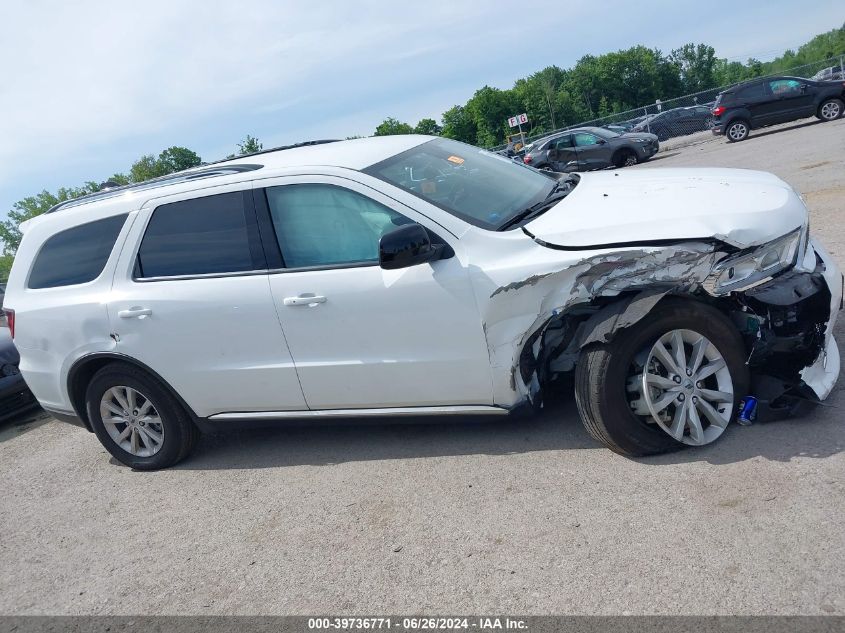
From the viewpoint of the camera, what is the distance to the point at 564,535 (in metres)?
3.18

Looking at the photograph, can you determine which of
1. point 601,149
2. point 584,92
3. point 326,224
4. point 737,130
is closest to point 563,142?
point 601,149

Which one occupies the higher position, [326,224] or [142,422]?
[326,224]

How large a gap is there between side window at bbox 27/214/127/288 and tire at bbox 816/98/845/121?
2063cm

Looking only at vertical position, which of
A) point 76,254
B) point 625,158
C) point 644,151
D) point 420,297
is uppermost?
point 76,254

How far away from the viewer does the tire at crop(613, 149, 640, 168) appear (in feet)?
73.2

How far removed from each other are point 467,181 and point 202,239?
1.73m

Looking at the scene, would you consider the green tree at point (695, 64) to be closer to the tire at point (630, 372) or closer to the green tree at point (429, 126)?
the green tree at point (429, 126)

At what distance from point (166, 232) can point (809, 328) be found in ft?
12.6

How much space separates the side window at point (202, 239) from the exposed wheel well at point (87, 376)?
1.98 feet

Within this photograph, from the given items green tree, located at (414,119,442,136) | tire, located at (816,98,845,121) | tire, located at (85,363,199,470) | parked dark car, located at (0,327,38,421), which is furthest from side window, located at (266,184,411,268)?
green tree, located at (414,119,442,136)

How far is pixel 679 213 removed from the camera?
11.3 feet

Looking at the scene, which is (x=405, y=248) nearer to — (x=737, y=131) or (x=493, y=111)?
(x=737, y=131)

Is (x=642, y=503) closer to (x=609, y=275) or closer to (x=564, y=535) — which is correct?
(x=564, y=535)

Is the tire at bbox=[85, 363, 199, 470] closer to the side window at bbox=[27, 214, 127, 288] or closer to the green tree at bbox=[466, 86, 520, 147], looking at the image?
the side window at bbox=[27, 214, 127, 288]
